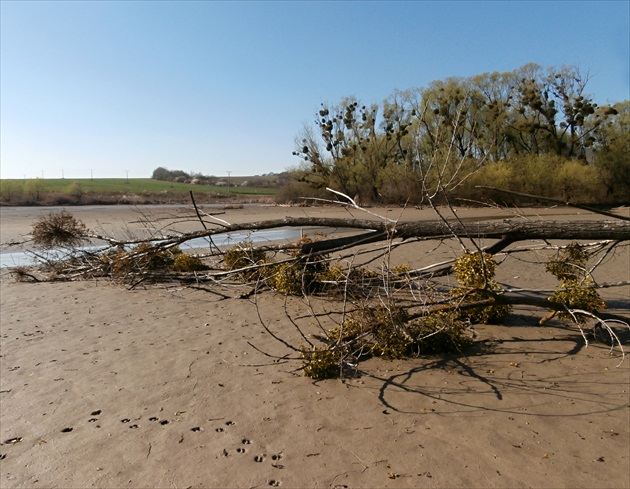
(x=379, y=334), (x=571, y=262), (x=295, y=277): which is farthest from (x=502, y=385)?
(x=295, y=277)

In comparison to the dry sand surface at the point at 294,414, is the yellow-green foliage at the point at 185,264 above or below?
above

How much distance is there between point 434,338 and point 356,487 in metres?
2.61

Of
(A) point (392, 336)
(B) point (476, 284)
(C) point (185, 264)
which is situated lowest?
(A) point (392, 336)

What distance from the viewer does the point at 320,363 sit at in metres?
4.88

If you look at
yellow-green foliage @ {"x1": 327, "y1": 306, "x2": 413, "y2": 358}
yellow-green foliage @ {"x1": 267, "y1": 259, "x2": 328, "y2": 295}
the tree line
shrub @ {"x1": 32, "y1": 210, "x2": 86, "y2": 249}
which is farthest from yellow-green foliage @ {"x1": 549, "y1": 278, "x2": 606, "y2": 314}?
the tree line

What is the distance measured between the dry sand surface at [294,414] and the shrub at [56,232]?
15.7ft

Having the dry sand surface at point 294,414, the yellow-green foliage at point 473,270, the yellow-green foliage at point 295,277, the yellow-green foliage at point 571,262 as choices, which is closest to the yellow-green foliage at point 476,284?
the yellow-green foliage at point 473,270

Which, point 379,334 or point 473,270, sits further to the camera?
point 473,270

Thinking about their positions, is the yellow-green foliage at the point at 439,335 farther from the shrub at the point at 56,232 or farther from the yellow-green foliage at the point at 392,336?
the shrub at the point at 56,232

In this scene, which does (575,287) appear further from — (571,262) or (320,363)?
(320,363)

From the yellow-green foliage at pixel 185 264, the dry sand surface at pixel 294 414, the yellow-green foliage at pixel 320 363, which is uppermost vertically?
the yellow-green foliage at pixel 185 264

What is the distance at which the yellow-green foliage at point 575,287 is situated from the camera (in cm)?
604

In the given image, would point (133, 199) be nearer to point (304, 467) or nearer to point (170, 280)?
point (170, 280)

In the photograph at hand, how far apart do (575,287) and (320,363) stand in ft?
10.7
